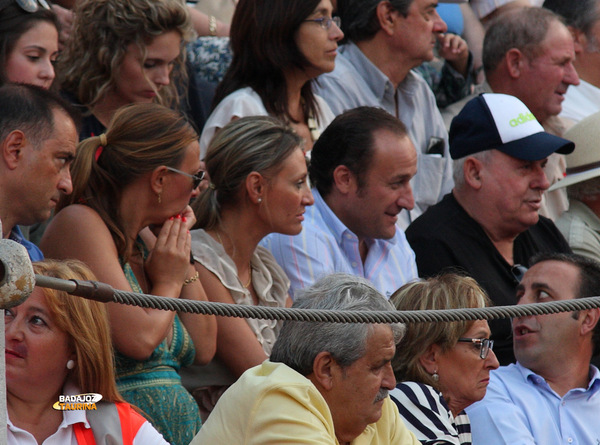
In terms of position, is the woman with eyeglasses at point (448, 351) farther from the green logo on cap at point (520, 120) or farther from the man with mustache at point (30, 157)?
the green logo on cap at point (520, 120)

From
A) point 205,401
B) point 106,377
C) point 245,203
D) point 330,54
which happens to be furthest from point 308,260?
point 106,377

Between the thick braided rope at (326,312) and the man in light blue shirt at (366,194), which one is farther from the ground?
the thick braided rope at (326,312)

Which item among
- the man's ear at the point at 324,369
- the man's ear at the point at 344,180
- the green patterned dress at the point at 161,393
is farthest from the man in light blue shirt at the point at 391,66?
the man's ear at the point at 324,369

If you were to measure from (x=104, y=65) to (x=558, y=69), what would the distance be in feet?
8.94

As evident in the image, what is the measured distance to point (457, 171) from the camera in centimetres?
522

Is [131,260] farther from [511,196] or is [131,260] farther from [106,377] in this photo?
[511,196]

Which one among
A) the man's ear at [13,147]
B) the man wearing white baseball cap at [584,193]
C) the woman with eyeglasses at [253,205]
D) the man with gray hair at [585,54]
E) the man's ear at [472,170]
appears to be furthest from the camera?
the man with gray hair at [585,54]

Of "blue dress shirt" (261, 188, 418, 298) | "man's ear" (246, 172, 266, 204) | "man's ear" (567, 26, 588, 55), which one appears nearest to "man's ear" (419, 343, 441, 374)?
"blue dress shirt" (261, 188, 418, 298)

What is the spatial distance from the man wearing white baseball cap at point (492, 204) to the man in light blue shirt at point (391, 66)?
1.39 ft

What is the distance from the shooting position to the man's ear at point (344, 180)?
4691mm

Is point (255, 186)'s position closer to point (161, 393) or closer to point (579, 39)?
point (161, 393)

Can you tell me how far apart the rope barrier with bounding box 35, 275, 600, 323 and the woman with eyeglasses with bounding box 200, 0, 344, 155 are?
7.76ft

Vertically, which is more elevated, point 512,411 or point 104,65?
point 104,65

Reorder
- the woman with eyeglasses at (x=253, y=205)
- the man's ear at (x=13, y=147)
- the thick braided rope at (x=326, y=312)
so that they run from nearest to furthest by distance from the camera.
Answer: the thick braided rope at (x=326, y=312) < the man's ear at (x=13, y=147) < the woman with eyeglasses at (x=253, y=205)
